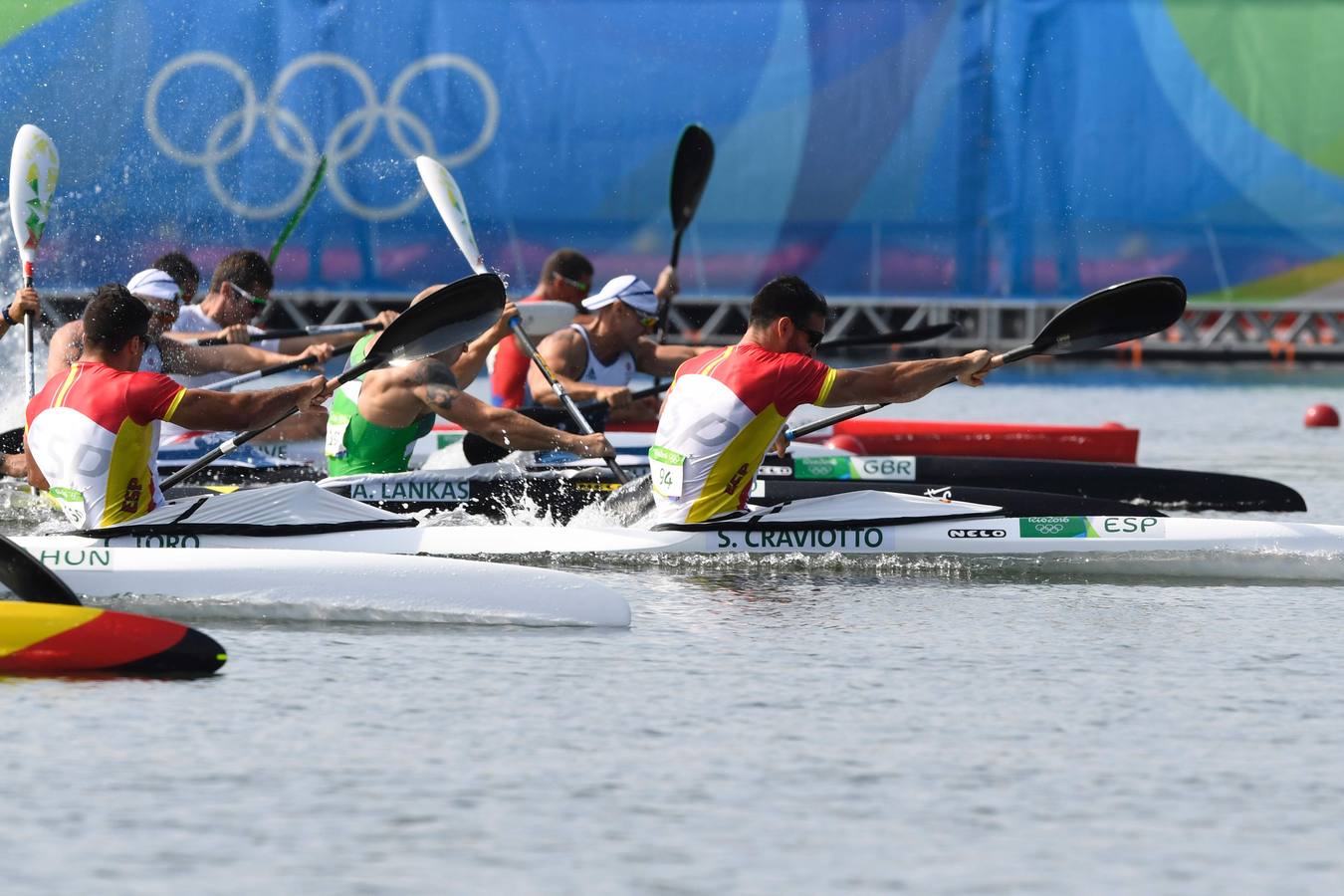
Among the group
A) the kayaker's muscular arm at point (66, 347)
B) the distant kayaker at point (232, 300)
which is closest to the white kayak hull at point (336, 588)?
the kayaker's muscular arm at point (66, 347)

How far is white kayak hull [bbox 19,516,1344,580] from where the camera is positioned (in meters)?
8.98

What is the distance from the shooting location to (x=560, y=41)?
26.5 m

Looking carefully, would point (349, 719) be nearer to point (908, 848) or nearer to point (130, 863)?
point (130, 863)

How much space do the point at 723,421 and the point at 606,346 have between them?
4.08m

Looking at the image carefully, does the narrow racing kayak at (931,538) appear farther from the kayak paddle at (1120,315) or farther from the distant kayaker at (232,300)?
the distant kayaker at (232,300)

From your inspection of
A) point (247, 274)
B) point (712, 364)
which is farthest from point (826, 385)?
point (247, 274)

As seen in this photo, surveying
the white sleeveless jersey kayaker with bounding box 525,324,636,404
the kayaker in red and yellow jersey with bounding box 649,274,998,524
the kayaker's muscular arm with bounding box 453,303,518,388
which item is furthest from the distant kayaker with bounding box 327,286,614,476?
the white sleeveless jersey kayaker with bounding box 525,324,636,404

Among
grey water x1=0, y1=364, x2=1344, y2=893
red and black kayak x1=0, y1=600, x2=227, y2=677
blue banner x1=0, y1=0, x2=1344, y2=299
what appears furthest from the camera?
blue banner x1=0, y1=0, x2=1344, y2=299

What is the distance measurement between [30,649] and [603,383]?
6716 millimetres

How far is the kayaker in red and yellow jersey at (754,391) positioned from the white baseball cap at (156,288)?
3465 millimetres

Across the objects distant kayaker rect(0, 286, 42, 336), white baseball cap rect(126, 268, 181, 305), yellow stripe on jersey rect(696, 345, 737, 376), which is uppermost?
white baseball cap rect(126, 268, 181, 305)

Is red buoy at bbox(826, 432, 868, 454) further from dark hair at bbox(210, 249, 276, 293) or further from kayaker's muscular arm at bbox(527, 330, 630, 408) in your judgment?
dark hair at bbox(210, 249, 276, 293)

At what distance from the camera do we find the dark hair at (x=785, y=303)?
885 centimetres

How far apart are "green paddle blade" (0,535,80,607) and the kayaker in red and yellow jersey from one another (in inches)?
112
